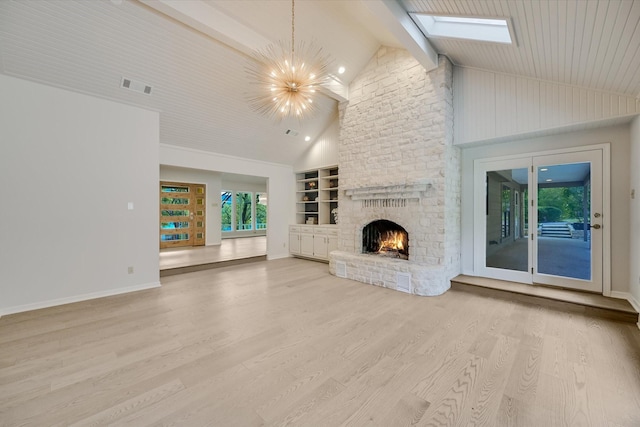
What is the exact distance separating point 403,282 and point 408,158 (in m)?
2.26

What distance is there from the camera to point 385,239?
18.3ft

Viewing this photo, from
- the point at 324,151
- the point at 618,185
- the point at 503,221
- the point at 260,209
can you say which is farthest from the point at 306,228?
the point at 260,209

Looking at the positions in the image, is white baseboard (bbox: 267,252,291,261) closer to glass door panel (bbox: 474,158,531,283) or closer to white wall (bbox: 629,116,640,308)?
glass door panel (bbox: 474,158,531,283)

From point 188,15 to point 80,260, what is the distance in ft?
12.9

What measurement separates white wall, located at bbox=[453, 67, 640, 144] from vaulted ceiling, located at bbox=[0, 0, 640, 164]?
0.17 m

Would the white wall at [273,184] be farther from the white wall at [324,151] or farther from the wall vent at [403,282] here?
the wall vent at [403,282]

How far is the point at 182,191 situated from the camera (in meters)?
9.55

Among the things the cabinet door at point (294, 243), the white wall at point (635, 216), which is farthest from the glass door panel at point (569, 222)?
the cabinet door at point (294, 243)

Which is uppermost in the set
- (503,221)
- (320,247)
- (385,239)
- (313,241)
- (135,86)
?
(135,86)

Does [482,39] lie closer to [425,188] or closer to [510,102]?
[510,102]

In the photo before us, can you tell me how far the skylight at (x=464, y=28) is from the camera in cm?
326

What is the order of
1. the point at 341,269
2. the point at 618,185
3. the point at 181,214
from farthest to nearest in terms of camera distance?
the point at 181,214 < the point at 341,269 < the point at 618,185

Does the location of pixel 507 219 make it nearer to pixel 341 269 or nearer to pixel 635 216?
pixel 635 216

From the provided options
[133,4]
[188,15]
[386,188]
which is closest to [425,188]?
[386,188]
